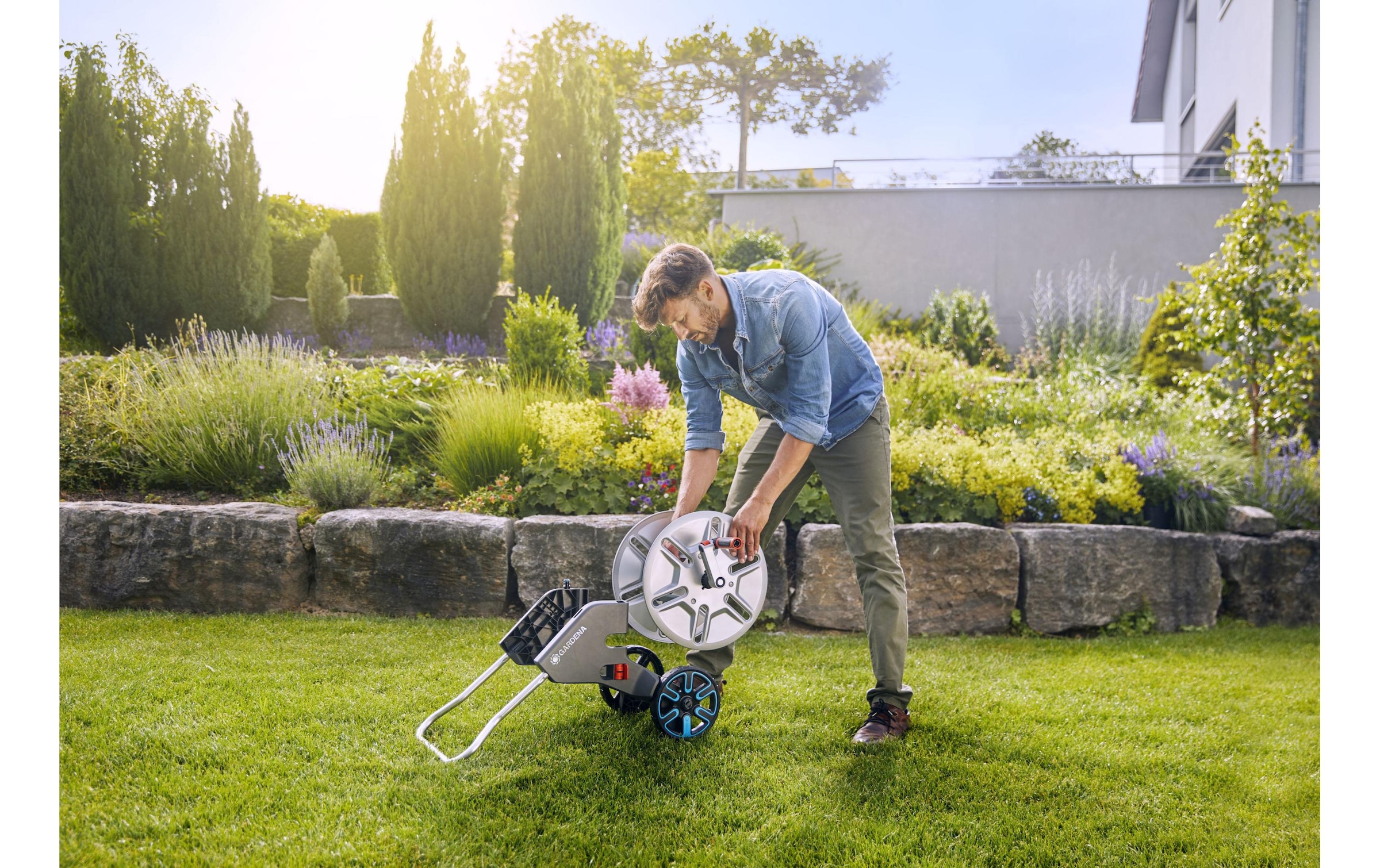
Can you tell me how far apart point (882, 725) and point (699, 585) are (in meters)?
0.79

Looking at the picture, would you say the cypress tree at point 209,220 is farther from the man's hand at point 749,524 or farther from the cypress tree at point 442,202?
the man's hand at point 749,524

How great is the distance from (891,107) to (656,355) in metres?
13.5

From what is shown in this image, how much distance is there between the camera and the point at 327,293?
9383 mm

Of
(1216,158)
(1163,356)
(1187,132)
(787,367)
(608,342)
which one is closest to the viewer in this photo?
(787,367)

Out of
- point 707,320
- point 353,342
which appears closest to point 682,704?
point 707,320

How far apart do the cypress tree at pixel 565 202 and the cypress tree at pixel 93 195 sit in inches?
148

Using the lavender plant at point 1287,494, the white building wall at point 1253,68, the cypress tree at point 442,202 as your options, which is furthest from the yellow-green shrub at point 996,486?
the white building wall at point 1253,68

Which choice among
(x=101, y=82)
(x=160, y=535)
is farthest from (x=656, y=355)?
(x=101, y=82)

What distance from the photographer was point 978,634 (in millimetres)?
4102

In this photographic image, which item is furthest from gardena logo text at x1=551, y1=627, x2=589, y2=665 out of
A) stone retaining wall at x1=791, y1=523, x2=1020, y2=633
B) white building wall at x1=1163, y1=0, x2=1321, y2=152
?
white building wall at x1=1163, y1=0, x2=1321, y2=152

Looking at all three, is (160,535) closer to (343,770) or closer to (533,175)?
(343,770)

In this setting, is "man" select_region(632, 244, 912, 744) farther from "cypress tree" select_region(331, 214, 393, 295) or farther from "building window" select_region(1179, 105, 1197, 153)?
"building window" select_region(1179, 105, 1197, 153)

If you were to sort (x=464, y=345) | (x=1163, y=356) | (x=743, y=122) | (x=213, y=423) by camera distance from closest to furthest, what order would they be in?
(x=213, y=423) < (x=1163, y=356) < (x=464, y=345) < (x=743, y=122)

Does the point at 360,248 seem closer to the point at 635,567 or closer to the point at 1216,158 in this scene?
the point at 635,567
